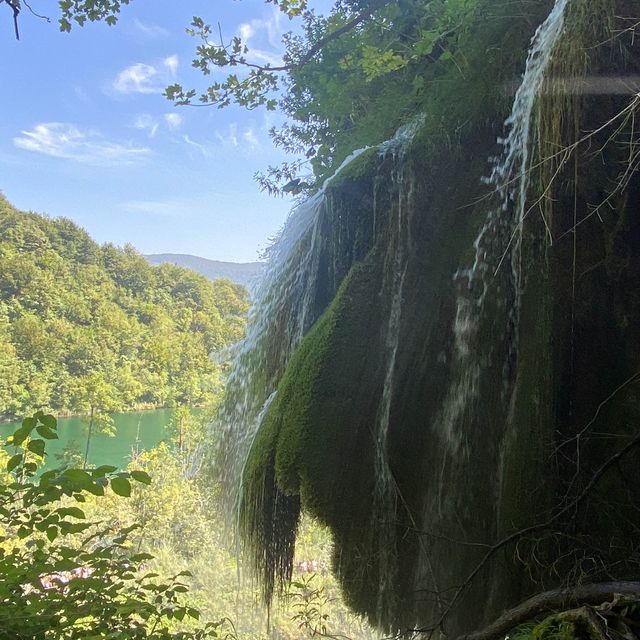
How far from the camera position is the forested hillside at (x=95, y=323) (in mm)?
29062

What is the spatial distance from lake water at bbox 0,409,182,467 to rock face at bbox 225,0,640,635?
23.9 metres

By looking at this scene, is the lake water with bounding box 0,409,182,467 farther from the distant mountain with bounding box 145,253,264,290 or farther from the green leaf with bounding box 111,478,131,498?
the green leaf with bounding box 111,478,131,498

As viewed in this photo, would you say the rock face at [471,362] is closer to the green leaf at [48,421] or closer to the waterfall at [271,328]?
the waterfall at [271,328]

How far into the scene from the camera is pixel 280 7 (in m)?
4.46

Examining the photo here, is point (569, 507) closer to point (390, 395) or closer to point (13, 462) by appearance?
point (390, 395)

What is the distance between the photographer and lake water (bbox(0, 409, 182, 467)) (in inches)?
1050

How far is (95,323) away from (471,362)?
118 feet

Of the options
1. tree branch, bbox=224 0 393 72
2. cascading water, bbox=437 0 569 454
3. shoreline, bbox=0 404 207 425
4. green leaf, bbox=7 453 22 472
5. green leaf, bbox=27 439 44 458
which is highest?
tree branch, bbox=224 0 393 72

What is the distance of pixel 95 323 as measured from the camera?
34625 mm

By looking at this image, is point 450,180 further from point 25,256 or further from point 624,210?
point 25,256

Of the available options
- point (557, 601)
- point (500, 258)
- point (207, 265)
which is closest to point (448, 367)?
point (500, 258)

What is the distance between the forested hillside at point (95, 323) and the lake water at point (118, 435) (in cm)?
92

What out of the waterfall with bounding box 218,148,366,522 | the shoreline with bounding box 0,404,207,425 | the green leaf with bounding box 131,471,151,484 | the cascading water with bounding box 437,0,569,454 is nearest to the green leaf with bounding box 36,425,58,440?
the green leaf with bounding box 131,471,151,484

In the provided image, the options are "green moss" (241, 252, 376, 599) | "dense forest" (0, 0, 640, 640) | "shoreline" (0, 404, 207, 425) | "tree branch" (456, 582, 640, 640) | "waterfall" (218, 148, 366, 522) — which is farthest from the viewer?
"shoreline" (0, 404, 207, 425)
